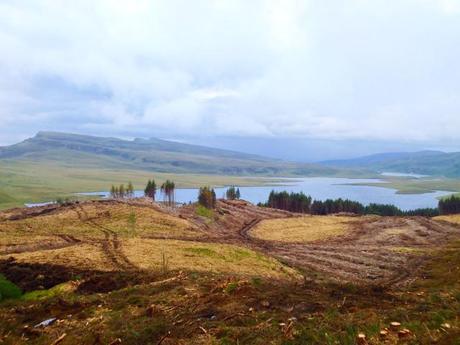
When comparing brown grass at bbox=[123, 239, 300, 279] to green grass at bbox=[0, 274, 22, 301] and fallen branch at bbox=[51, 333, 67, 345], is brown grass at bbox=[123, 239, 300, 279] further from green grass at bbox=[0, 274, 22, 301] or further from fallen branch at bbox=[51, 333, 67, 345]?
fallen branch at bbox=[51, 333, 67, 345]

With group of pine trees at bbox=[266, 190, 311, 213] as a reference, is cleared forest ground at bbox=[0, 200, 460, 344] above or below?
above

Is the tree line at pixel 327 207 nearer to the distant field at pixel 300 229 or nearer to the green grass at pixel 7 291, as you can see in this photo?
the distant field at pixel 300 229

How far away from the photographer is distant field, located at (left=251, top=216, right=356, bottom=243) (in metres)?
70.7

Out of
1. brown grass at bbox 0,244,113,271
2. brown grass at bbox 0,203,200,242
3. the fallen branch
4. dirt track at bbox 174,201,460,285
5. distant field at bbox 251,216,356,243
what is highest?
the fallen branch

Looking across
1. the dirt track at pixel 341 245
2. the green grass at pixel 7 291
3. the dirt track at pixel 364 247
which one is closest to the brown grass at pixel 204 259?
the dirt track at pixel 341 245

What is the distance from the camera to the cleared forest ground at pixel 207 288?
14.2 metres

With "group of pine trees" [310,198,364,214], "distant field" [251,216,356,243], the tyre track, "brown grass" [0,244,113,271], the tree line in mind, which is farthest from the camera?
"group of pine trees" [310,198,364,214]

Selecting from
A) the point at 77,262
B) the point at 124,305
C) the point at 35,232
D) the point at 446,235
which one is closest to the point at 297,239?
the point at 446,235

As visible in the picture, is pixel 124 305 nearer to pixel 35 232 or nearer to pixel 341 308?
pixel 341 308

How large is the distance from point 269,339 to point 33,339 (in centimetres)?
866

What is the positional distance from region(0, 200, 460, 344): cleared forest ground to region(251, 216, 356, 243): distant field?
4485mm

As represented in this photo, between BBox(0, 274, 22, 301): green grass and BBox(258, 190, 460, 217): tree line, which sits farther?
BBox(258, 190, 460, 217): tree line

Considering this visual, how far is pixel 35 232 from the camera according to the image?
54.4 metres

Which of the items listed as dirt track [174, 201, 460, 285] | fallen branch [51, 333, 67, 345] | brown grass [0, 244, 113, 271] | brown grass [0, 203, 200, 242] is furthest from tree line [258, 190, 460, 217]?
fallen branch [51, 333, 67, 345]
